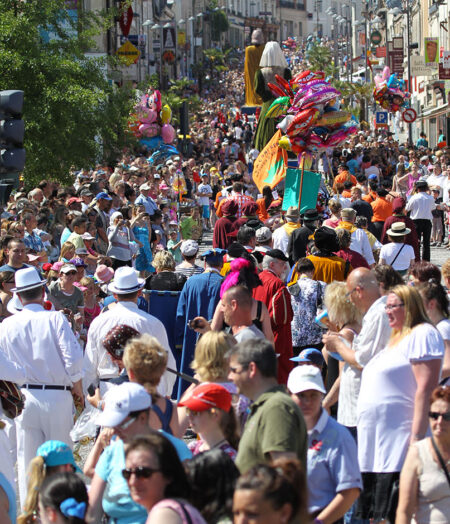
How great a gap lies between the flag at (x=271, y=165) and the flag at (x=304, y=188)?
2.55 m

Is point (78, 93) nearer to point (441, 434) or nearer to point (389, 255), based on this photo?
point (389, 255)

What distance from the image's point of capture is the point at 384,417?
17.5 feet

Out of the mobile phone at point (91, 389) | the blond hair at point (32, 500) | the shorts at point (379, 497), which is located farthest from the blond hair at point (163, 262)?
the blond hair at point (32, 500)

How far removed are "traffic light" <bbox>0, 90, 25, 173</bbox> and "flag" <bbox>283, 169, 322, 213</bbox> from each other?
5.03m

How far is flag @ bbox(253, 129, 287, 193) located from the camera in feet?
55.9

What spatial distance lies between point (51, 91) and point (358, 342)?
13663mm

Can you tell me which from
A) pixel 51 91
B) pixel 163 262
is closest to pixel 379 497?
pixel 163 262

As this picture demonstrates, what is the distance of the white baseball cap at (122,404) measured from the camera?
171 inches

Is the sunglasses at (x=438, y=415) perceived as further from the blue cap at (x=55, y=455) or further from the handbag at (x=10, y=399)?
the handbag at (x=10, y=399)

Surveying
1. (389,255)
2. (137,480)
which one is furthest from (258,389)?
(389,255)

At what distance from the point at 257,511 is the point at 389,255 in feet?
29.4

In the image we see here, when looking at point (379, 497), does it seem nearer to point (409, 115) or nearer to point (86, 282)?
point (86, 282)

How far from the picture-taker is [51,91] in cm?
1866

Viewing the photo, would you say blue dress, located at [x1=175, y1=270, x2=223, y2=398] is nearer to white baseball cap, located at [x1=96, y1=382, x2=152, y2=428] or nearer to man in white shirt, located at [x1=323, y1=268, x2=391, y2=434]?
man in white shirt, located at [x1=323, y1=268, x2=391, y2=434]
